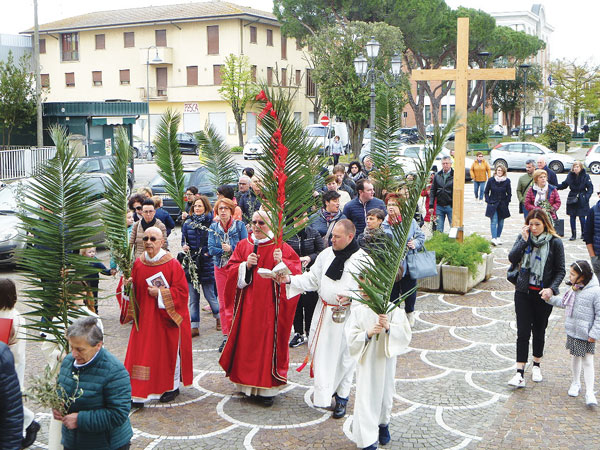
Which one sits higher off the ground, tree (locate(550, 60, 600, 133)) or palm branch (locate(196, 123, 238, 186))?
tree (locate(550, 60, 600, 133))

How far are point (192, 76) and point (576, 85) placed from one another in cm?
2820

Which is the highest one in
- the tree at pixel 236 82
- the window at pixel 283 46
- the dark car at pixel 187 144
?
the window at pixel 283 46

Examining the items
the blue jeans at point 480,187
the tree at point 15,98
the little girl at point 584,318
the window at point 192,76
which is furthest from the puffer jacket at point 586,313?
the window at point 192,76

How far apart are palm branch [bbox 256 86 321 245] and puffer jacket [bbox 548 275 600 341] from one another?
268 cm

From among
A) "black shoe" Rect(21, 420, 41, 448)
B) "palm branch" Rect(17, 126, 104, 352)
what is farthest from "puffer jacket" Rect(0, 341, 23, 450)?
"black shoe" Rect(21, 420, 41, 448)

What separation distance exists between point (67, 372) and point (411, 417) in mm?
3440

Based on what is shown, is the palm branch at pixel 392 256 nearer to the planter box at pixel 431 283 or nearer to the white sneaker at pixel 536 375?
the white sneaker at pixel 536 375

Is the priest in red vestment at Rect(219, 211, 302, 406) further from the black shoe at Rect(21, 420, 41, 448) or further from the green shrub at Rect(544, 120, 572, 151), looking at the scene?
the green shrub at Rect(544, 120, 572, 151)

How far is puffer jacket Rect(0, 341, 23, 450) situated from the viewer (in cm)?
432

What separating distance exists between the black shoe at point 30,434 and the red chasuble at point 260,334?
185 cm

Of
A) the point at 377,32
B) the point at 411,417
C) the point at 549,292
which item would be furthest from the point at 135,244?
the point at 377,32

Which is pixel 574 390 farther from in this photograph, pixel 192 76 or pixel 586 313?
pixel 192 76

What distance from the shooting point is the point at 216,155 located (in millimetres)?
12969

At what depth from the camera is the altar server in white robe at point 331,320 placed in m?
6.76
